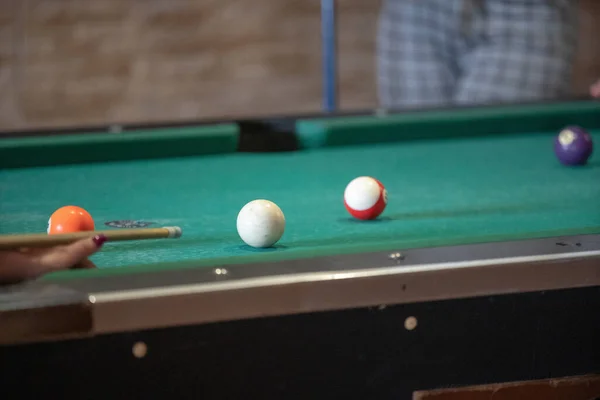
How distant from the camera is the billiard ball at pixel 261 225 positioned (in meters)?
1.34

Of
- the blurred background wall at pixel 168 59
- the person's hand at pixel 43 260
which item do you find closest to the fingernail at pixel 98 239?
the person's hand at pixel 43 260

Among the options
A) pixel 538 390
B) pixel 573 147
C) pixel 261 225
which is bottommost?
pixel 538 390

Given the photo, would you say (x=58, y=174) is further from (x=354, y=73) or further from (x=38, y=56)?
(x=354, y=73)

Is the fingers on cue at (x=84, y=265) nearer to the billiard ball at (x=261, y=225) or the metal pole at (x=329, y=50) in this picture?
the billiard ball at (x=261, y=225)

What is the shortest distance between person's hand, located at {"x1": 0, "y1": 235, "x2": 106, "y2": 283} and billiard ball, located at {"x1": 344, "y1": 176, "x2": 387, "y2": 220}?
55 cm

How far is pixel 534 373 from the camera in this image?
48.3 inches

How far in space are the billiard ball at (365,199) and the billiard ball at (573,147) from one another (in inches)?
28.5

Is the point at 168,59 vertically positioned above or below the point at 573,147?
above

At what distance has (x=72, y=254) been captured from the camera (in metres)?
1.15

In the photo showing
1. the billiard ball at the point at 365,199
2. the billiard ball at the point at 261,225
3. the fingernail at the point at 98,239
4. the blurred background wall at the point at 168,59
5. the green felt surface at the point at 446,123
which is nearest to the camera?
the fingernail at the point at 98,239

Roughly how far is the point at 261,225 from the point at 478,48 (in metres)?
2.82

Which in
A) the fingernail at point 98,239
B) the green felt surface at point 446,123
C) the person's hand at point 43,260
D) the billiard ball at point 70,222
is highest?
the green felt surface at point 446,123

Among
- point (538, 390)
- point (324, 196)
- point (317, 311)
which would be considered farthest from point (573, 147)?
point (317, 311)

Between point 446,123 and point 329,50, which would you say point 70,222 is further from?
point 329,50
